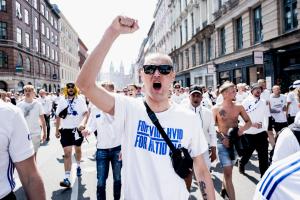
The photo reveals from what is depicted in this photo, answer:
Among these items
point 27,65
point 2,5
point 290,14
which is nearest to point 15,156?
point 290,14

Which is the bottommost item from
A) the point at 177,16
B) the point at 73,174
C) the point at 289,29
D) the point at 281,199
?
the point at 73,174

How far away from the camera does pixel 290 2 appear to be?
14.8 m

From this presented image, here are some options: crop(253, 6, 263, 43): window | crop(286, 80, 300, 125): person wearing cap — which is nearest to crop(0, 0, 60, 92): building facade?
crop(253, 6, 263, 43): window

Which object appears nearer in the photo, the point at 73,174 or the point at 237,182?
the point at 237,182

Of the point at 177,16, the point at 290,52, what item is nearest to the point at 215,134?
the point at 290,52

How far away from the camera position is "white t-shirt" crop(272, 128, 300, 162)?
211 centimetres

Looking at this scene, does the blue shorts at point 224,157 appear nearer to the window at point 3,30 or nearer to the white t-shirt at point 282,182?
the white t-shirt at point 282,182

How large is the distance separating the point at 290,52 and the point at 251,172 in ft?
32.8

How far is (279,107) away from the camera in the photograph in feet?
31.4

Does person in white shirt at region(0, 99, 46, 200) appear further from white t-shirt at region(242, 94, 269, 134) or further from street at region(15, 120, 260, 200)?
white t-shirt at region(242, 94, 269, 134)

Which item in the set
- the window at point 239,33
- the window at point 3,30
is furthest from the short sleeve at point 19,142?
the window at point 3,30

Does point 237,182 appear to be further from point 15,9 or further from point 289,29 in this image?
point 15,9

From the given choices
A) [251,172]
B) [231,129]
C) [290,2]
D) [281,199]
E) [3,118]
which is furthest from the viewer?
[290,2]

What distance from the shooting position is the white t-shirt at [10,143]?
2.02 meters
